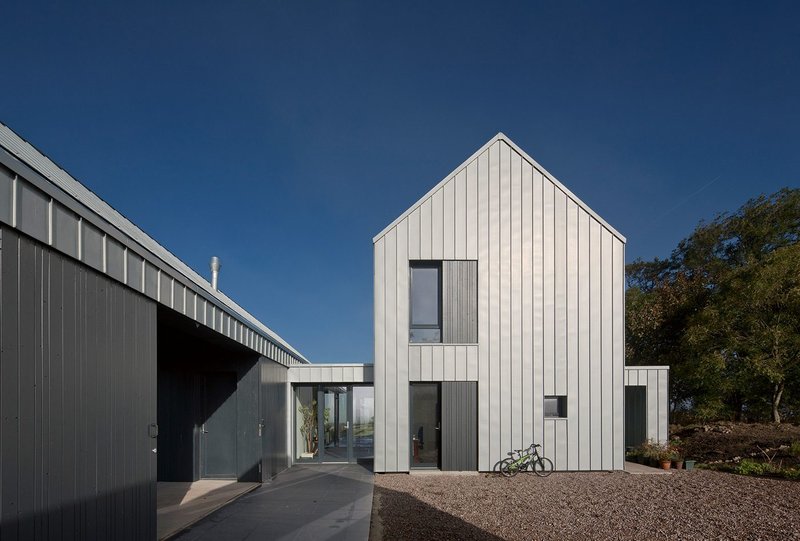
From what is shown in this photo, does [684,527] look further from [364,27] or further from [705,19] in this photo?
[364,27]

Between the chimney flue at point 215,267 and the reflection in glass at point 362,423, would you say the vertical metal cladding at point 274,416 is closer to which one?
the reflection in glass at point 362,423

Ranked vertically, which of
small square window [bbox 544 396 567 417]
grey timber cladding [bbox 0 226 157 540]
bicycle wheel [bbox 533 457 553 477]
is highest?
grey timber cladding [bbox 0 226 157 540]

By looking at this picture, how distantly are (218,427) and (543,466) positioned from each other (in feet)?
21.5

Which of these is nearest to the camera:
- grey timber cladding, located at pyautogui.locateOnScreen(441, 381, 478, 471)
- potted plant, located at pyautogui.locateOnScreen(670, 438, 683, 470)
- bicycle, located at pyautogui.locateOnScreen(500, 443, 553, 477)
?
bicycle, located at pyautogui.locateOnScreen(500, 443, 553, 477)

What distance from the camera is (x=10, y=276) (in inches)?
128

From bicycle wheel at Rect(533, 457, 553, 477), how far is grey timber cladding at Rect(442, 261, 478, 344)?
2.78m

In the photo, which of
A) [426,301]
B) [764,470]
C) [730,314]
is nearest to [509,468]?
[426,301]

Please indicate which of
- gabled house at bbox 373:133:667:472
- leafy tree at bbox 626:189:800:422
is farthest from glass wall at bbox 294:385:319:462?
leafy tree at bbox 626:189:800:422

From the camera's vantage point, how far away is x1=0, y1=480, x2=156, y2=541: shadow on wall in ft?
10.9

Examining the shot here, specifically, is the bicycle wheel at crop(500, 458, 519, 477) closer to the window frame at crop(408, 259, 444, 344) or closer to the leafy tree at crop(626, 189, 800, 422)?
the window frame at crop(408, 259, 444, 344)

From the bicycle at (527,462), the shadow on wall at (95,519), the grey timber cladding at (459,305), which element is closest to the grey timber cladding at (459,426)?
the bicycle at (527,462)

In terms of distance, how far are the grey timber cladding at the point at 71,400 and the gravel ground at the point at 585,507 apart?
323 cm

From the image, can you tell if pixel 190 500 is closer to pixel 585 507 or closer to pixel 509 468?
pixel 585 507

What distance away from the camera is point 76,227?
398 cm
